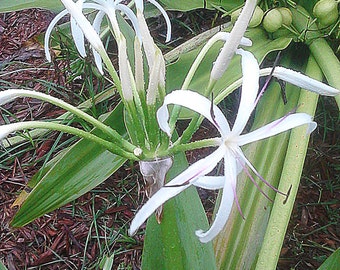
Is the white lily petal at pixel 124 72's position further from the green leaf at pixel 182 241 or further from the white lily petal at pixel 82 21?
the green leaf at pixel 182 241

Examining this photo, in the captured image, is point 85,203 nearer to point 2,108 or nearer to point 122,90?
point 2,108

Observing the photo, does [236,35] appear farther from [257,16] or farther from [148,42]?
[257,16]

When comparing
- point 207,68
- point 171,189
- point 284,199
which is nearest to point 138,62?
point 171,189

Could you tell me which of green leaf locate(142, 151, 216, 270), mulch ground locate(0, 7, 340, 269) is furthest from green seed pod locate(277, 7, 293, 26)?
green leaf locate(142, 151, 216, 270)

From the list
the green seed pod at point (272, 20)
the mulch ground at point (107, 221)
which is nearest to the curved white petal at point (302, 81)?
the green seed pod at point (272, 20)

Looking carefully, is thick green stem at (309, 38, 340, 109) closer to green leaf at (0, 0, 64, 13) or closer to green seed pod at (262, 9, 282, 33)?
green seed pod at (262, 9, 282, 33)

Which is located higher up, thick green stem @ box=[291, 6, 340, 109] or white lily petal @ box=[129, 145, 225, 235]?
white lily petal @ box=[129, 145, 225, 235]
